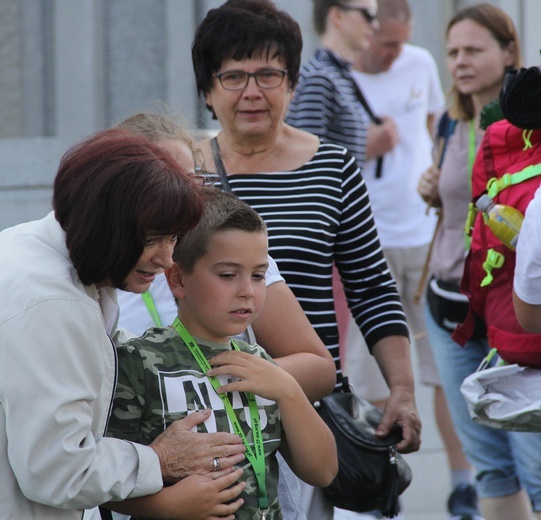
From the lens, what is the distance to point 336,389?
Result: 10.2 feet

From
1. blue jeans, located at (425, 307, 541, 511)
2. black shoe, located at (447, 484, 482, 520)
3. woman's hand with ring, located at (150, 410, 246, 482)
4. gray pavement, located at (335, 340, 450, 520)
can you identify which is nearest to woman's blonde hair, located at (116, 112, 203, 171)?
woman's hand with ring, located at (150, 410, 246, 482)

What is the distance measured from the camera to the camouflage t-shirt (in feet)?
7.43

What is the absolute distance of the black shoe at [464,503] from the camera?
471 cm

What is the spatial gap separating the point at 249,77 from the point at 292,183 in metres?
0.33

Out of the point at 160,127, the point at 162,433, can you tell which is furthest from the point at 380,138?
the point at 162,433

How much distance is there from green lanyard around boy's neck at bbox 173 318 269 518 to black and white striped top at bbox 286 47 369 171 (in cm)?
238

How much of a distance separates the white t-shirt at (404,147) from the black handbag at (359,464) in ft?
8.38

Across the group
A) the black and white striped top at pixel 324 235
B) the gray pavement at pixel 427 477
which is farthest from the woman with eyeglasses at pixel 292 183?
the gray pavement at pixel 427 477

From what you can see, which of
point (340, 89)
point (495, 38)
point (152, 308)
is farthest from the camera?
point (340, 89)

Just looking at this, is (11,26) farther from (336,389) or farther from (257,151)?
(336,389)

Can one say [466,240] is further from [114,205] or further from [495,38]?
[114,205]

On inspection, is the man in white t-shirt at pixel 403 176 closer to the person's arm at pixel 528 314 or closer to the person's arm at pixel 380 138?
the person's arm at pixel 380 138

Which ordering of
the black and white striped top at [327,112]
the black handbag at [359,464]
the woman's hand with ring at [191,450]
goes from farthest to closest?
the black and white striped top at [327,112], the black handbag at [359,464], the woman's hand with ring at [191,450]

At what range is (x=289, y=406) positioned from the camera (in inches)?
92.5
